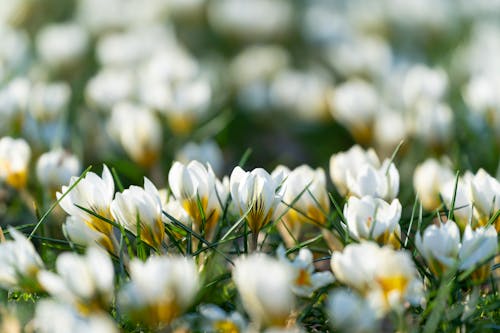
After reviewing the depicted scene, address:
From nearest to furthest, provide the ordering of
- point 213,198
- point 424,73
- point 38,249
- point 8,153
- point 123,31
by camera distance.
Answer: point 213,198 → point 8,153 → point 38,249 → point 424,73 → point 123,31

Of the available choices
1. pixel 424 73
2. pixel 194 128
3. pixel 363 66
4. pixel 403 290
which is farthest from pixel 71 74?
pixel 403 290

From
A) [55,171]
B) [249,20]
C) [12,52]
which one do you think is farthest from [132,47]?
[55,171]

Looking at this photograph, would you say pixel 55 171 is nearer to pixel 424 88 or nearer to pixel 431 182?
pixel 431 182

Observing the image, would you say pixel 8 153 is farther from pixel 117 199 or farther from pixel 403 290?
pixel 403 290

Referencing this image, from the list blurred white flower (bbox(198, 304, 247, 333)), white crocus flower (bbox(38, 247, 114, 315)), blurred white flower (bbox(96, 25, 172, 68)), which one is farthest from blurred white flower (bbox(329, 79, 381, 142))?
white crocus flower (bbox(38, 247, 114, 315))

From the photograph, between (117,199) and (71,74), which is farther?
(71,74)

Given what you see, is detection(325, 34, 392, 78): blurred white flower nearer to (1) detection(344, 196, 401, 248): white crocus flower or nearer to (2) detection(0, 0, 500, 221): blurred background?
(2) detection(0, 0, 500, 221): blurred background
